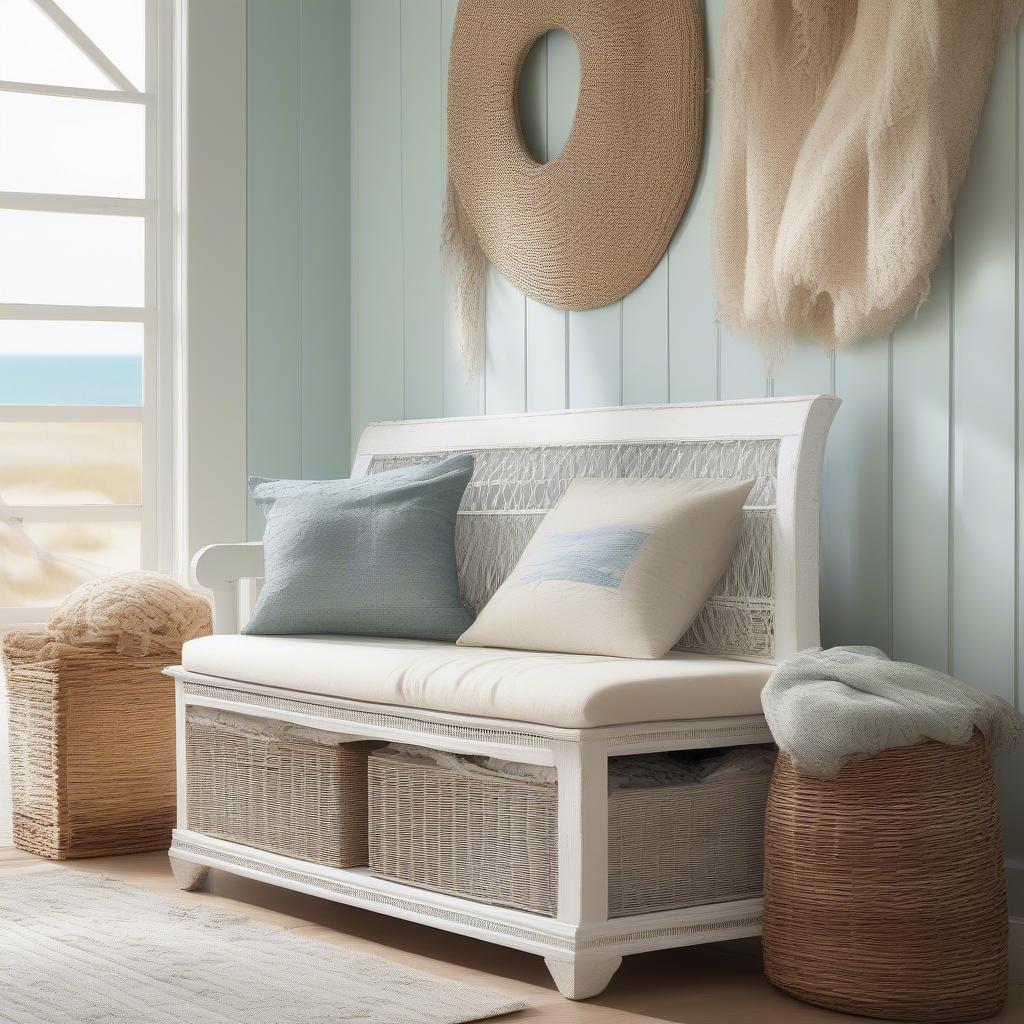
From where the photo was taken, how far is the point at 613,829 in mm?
2312

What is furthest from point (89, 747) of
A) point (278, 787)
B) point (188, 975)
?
point (188, 975)

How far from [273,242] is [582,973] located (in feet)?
7.49

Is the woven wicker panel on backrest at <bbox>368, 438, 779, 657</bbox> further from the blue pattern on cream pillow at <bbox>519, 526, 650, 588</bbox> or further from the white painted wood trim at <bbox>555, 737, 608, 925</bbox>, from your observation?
the white painted wood trim at <bbox>555, 737, 608, 925</bbox>

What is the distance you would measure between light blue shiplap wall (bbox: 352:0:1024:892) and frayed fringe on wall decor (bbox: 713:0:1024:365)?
0.06 meters

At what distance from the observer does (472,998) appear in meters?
2.26

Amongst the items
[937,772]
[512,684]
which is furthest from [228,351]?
[937,772]

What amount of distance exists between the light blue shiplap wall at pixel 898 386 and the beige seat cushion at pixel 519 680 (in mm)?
303

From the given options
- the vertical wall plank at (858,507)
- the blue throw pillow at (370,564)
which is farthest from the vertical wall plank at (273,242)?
the vertical wall plank at (858,507)

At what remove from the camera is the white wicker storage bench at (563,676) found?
7.45 feet

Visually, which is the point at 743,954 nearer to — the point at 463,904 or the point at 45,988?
the point at 463,904

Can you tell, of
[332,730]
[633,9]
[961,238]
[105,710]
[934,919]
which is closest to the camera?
[934,919]

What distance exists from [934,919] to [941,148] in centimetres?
112

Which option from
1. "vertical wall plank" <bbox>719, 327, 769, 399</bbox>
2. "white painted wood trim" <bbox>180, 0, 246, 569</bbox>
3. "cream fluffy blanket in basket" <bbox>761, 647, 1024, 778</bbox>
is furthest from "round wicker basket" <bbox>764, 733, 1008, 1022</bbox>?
"white painted wood trim" <bbox>180, 0, 246, 569</bbox>

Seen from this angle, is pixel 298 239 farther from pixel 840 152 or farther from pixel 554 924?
pixel 554 924
